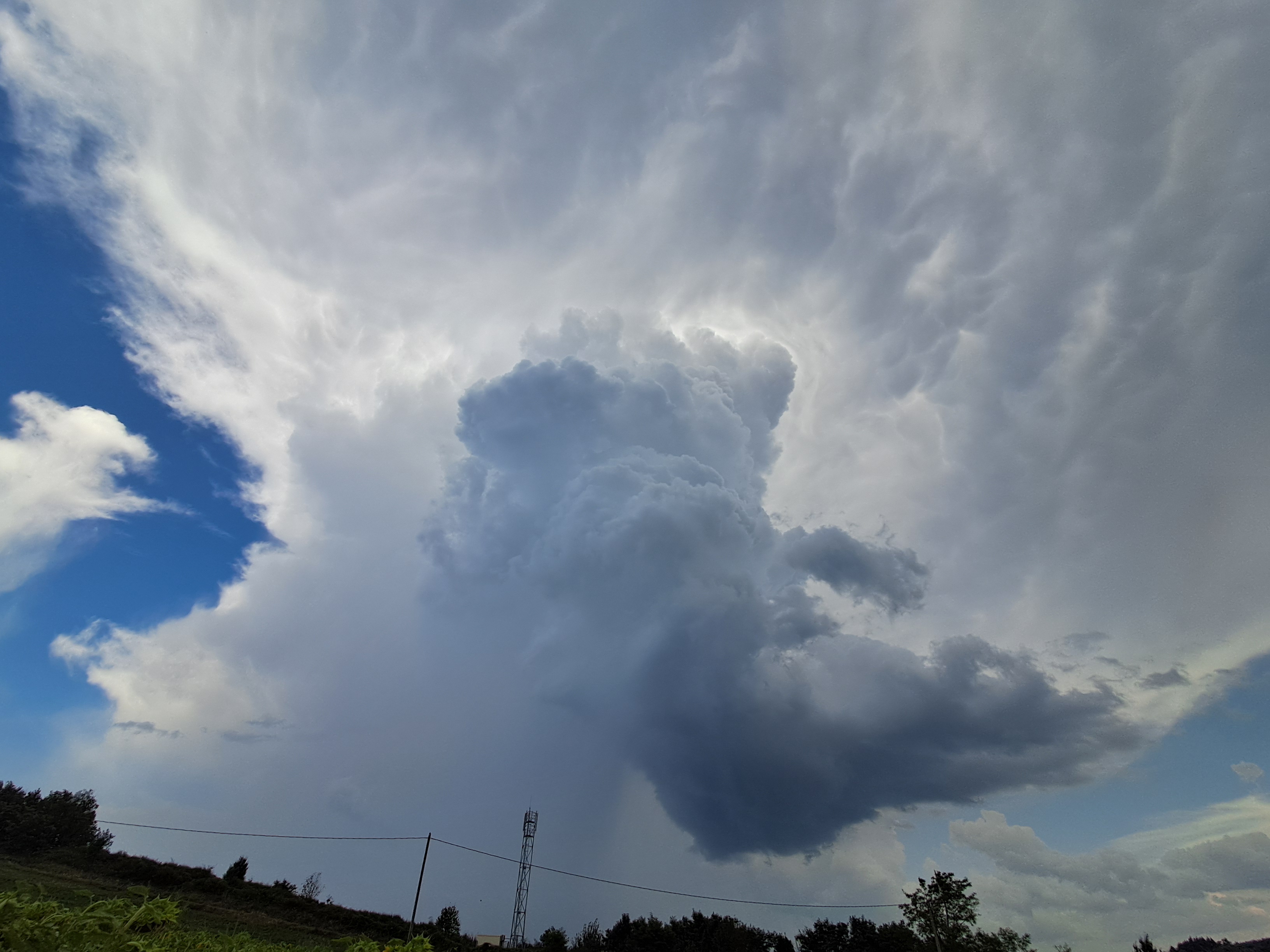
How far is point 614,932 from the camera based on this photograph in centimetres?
10294

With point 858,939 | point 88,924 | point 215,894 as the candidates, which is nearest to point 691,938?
point 858,939

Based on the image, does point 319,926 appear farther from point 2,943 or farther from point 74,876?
point 2,943

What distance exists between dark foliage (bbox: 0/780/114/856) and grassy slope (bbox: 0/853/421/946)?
3967 millimetres

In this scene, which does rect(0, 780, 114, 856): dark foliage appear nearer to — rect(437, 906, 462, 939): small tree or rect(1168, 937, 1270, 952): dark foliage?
rect(437, 906, 462, 939): small tree

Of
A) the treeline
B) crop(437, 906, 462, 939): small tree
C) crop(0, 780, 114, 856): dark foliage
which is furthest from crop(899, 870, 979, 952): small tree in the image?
crop(0, 780, 114, 856): dark foliage

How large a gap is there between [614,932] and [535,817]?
3631 cm

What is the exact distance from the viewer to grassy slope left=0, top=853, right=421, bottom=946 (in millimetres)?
59562

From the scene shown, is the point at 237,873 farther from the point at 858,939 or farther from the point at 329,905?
the point at 858,939

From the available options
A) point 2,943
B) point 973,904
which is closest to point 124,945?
point 2,943

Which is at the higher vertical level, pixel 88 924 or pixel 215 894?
pixel 88 924

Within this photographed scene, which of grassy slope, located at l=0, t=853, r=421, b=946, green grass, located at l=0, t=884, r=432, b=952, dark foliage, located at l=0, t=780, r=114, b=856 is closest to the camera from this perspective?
green grass, located at l=0, t=884, r=432, b=952

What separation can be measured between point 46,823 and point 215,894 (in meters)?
26.3

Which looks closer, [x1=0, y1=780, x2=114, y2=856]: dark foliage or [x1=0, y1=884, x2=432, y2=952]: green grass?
[x1=0, y1=884, x2=432, y2=952]: green grass

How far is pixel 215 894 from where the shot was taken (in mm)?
74062
